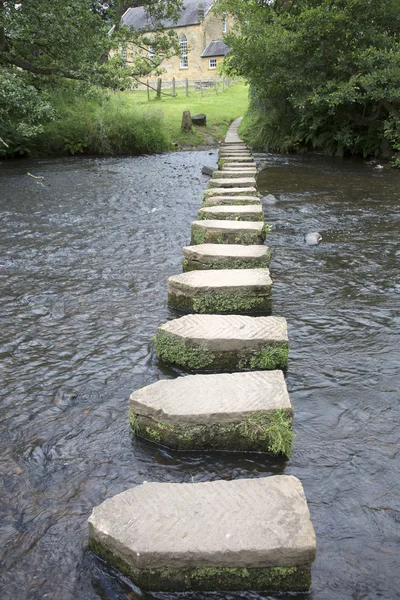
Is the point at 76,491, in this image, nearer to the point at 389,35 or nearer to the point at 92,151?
the point at 389,35

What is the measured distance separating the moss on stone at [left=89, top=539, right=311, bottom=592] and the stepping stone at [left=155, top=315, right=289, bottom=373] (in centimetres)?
193

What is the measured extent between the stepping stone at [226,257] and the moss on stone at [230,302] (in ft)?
2.70

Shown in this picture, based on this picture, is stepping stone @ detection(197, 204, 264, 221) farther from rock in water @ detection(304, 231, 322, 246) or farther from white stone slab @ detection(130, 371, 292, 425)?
white stone slab @ detection(130, 371, 292, 425)

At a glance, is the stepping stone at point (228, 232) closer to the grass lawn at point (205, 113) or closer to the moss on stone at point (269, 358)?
the moss on stone at point (269, 358)

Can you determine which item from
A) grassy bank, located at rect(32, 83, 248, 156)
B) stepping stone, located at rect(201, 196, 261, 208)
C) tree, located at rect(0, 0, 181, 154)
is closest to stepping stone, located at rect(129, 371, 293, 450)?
stepping stone, located at rect(201, 196, 261, 208)

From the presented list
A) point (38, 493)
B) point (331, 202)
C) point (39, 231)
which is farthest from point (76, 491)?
point (331, 202)

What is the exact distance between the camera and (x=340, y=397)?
3.82 meters

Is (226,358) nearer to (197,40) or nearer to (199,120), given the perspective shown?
(199,120)

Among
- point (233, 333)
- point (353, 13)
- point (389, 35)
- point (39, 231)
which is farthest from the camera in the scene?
point (389, 35)

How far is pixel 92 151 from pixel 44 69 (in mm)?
3042

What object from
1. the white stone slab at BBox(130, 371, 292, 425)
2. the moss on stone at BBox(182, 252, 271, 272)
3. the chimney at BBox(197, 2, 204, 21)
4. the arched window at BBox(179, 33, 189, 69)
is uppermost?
the chimney at BBox(197, 2, 204, 21)

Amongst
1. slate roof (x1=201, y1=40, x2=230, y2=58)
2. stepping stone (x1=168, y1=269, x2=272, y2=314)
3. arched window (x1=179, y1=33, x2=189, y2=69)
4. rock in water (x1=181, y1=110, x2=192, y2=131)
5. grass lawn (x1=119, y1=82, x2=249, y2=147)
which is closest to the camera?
stepping stone (x1=168, y1=269, x2=272, y2=314)

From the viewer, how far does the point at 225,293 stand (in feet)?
16.8

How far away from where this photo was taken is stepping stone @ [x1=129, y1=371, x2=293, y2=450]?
321 centimetres
